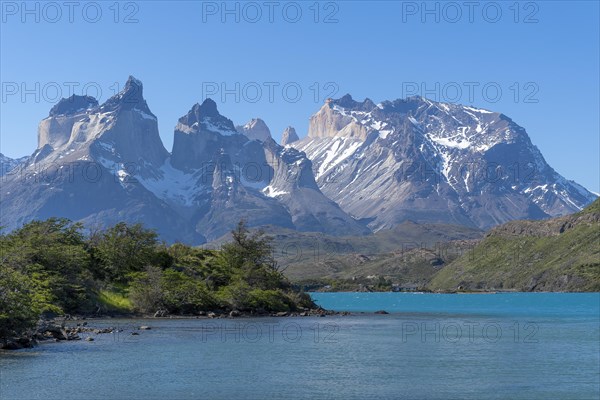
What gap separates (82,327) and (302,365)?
41.8 metres

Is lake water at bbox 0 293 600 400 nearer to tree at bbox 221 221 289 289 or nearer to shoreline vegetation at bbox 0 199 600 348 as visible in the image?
shoreline vegetation at bbox 0 199 600 348

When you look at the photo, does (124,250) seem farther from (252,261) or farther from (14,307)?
(14,307)

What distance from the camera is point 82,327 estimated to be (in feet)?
349

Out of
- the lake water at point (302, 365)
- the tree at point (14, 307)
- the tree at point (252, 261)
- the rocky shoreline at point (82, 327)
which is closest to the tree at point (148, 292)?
the rocky shoreline at point (82, 327)

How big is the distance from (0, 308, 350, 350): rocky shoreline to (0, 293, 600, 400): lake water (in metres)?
1.81

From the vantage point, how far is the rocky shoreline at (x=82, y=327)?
82.8m

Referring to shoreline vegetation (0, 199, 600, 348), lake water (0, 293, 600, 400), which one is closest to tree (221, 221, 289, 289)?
shoreline vegetation (0, 199, 600, 348)

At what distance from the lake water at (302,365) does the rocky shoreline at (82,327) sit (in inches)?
71.2

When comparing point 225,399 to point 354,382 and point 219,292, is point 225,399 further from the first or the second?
point 219,292

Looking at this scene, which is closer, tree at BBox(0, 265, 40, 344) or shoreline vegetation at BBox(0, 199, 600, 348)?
tree at BBox(0, 265, 40, 344)

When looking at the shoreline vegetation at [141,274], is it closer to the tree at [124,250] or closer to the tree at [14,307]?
the tree at [124,250]

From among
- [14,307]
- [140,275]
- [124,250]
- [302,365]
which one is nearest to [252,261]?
[124,250]

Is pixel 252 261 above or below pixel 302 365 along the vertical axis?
above

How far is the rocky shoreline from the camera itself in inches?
3258
